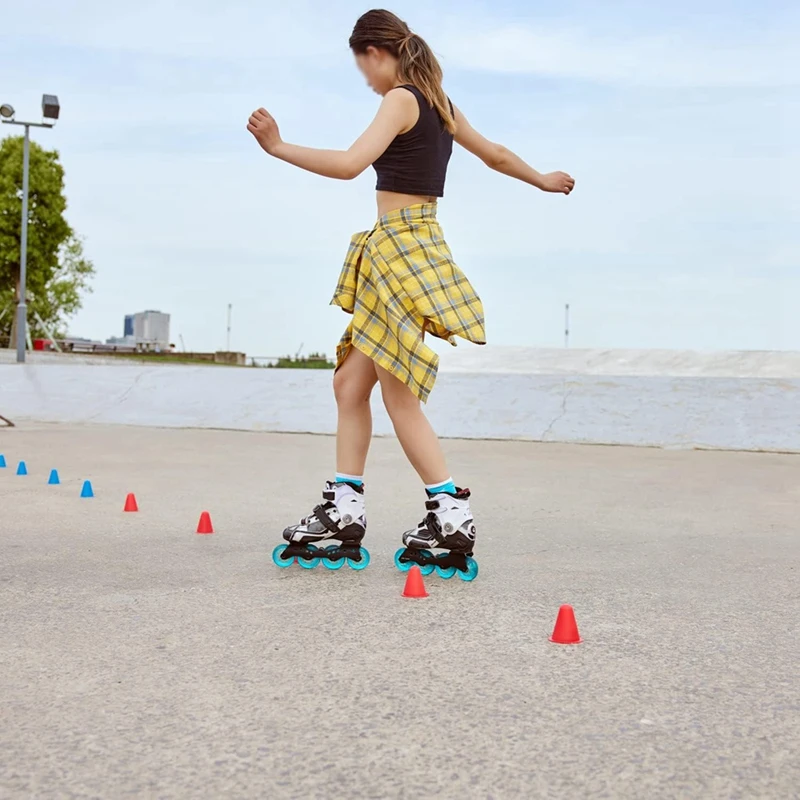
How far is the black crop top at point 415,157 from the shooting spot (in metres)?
3.72

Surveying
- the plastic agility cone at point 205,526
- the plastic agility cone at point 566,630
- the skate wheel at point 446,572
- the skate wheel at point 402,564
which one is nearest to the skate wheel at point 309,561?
the skate wheel at point 402,564

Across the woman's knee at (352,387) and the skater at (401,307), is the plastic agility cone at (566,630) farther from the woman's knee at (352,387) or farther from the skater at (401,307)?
the woman's knee at (352,387)

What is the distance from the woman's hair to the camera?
12.3ft

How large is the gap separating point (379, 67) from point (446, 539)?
179 centimetres

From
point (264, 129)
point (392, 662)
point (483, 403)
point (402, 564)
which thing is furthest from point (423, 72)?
point (483, 403)

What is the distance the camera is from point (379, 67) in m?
→ 3.79

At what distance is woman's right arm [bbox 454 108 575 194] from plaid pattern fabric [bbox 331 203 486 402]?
0.42 metres

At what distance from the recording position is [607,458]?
9000 millimetres

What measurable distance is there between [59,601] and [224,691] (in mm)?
1165

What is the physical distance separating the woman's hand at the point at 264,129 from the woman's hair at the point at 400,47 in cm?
68

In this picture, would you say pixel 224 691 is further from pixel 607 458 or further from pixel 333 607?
pixel 607 458

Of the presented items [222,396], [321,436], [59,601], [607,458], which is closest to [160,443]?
[321,436]

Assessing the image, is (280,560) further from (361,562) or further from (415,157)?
(415,157)

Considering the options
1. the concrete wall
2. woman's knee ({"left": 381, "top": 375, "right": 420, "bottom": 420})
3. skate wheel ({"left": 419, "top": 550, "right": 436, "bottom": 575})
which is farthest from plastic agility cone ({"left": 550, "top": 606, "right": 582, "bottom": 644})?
the concrete wall
